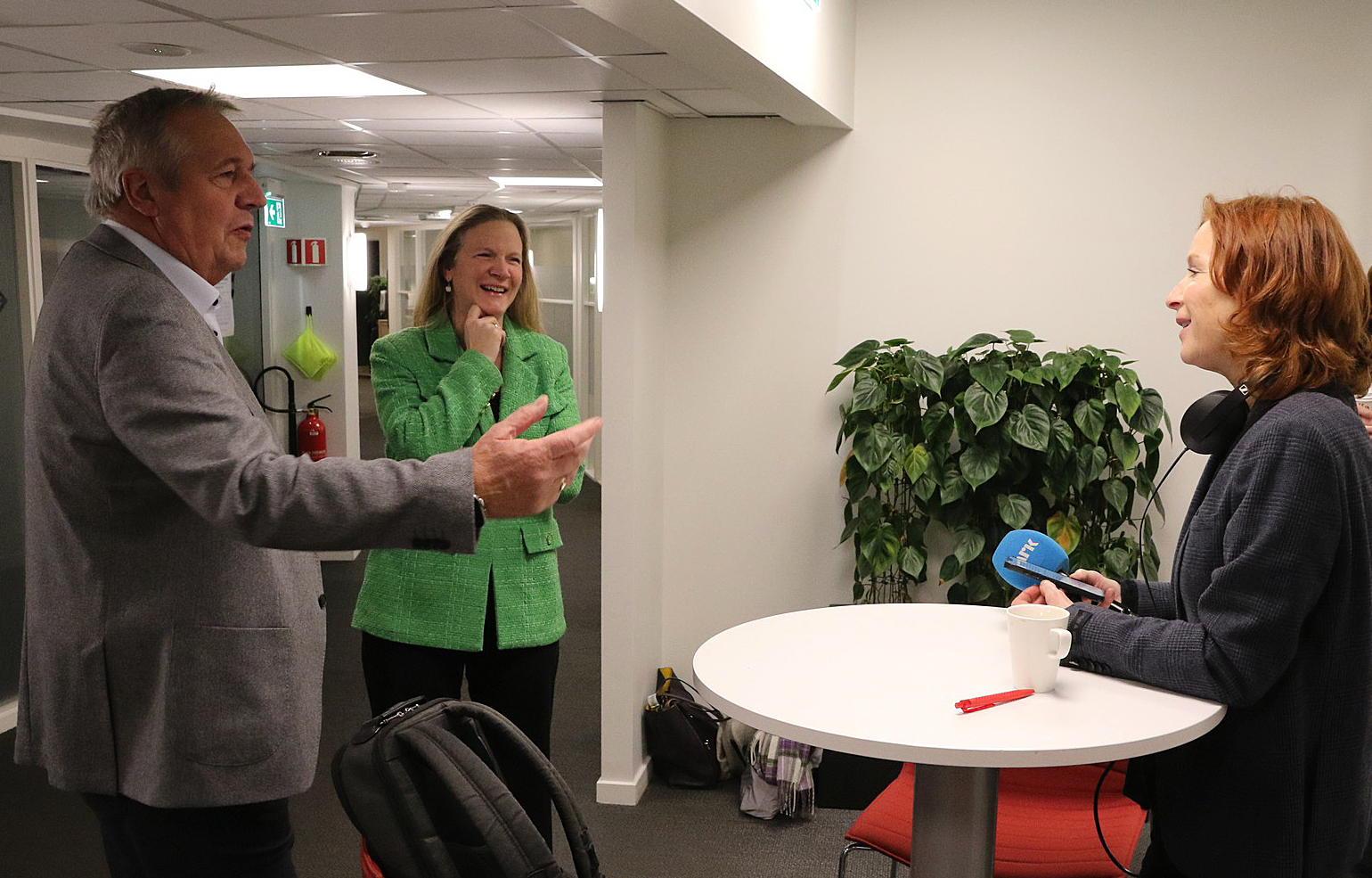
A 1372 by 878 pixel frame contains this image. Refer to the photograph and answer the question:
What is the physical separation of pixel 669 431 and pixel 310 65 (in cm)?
171

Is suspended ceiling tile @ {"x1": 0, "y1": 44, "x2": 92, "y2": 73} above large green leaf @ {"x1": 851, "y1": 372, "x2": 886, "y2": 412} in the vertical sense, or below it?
above

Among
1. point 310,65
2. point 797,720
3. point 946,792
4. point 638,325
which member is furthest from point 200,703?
point 638,325

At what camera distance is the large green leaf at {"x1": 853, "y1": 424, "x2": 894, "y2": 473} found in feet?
12.1

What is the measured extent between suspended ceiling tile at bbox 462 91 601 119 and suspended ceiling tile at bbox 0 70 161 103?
100cm

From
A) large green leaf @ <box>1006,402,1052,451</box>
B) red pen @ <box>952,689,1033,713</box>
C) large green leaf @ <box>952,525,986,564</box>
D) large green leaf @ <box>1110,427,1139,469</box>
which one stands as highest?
large green leaf @ <box>1006,402,1052,451</box>

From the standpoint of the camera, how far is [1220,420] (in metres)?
1.76

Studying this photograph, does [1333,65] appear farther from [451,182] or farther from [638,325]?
[451,182]

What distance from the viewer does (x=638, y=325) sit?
12.3 feet

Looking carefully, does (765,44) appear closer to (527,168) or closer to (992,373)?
(992,373)

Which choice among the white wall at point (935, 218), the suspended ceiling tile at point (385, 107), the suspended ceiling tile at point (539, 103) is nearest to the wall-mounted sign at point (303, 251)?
the suspended ceiling tile at point (385, 107)

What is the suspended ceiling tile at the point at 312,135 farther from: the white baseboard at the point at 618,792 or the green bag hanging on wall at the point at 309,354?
the white baseboard at the point at 618,792

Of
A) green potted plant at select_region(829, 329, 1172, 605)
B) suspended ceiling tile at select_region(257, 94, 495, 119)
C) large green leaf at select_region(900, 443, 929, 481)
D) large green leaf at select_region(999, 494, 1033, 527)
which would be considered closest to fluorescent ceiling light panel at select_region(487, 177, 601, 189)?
suspended ceiling tile at select_region(257, 94, 495, 119)

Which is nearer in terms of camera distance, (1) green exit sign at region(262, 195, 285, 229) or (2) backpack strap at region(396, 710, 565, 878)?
(2) backpack strap at region(396, 710, 565, 878)

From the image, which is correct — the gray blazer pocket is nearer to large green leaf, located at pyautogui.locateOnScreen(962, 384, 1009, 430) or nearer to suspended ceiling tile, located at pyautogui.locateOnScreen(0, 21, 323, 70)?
suspended ceiling tile, located at pyautogui.locateOnScreen(0, 21, 323, 70)
